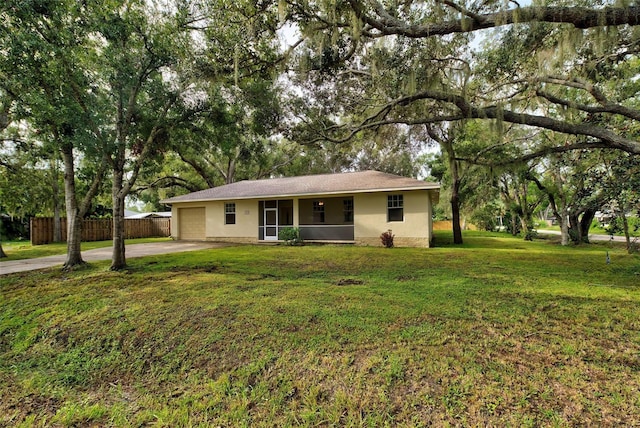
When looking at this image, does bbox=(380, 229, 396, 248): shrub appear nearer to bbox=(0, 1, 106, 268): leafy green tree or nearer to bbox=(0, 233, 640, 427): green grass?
bbox=(0, 233, 640, 427): green grass

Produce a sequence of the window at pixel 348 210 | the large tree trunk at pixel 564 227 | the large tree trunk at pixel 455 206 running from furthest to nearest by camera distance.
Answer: the window at pixel 348 210 → the large tree trunk at pixel 564 227 → the large tree trunk at pixel 455 206

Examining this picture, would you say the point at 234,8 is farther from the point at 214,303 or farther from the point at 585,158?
the point at 585,158

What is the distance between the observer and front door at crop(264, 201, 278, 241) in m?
15.1

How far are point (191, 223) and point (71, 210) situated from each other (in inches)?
390

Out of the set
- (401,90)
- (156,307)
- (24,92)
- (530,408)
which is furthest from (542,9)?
(24,92)

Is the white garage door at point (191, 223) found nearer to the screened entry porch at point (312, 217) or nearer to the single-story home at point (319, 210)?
the single-story home at point (319, 210)

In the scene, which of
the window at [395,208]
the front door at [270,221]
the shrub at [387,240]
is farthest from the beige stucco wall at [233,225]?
the window at [395,208]

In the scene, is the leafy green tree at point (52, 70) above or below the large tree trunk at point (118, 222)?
above

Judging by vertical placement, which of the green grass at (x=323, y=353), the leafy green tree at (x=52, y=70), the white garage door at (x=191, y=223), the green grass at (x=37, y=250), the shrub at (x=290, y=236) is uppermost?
the leafy green tree at (x=52, y=70)

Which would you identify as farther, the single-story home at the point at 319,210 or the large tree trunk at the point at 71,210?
the single-story home at the point at 319,210

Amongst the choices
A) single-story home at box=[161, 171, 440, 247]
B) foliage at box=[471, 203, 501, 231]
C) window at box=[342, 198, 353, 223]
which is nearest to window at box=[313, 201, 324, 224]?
single-story home at box=[161, 171, 440, 247]

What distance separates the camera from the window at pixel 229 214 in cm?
1598

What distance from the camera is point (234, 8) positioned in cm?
662

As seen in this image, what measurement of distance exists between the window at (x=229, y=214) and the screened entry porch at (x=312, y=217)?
1.60 m
